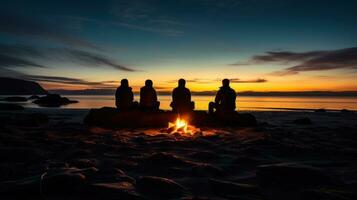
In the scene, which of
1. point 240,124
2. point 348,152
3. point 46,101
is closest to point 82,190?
point 348,152

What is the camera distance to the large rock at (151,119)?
1469 centimetres

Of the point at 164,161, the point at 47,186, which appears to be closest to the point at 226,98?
the point at 164,161

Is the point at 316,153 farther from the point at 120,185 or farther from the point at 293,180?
the point at 120,185

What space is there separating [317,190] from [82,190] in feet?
11.8

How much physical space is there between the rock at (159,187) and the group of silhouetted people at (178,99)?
34.9ft

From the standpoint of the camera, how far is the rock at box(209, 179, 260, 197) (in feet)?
13.7

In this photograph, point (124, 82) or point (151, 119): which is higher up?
point (124, 82)

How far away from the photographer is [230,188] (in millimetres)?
4387

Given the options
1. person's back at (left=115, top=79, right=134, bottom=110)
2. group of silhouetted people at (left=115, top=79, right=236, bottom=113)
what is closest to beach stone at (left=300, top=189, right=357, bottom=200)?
group of silhouetted people at (left=115, top=79, right=236, bottom=113)

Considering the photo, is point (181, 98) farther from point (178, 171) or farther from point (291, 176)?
point (291, 176)

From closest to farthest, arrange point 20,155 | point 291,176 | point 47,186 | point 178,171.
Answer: point 47,186, point 291,176, point 178,171, point 20,155

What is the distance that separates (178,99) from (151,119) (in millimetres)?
1975

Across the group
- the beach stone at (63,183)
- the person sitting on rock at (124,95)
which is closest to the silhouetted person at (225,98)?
the person sitting on rock at (124,95)

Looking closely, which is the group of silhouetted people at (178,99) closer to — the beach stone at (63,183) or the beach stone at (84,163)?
the beach stone at (84,163)
